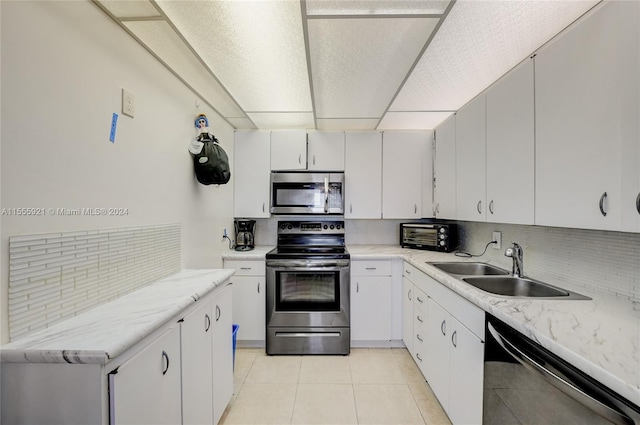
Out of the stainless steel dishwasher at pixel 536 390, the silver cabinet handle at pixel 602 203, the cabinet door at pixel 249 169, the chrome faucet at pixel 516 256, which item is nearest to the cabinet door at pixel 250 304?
the cabinet door at pixel 249 169

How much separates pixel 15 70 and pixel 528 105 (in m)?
2.18

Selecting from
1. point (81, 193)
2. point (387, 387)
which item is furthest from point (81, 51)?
point (387, 387)

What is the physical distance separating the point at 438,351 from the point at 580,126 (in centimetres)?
149

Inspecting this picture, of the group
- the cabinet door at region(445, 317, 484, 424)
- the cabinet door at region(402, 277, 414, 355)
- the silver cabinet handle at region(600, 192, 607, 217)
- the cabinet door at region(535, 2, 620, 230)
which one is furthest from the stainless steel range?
the silver cabinet handle at region(600, 192, 607, 217)

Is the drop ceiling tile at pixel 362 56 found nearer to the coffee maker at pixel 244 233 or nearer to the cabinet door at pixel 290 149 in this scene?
the cabinet door at pixel 290 149

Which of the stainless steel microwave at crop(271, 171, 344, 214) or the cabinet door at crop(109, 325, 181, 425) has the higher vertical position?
the stainless steel microwave at crop(271, 171, 344, 214)

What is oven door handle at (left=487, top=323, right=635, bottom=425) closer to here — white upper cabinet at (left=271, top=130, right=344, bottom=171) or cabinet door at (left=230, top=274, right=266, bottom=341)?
cabinet door at (left=230, top=274, right=266, bottom=341)

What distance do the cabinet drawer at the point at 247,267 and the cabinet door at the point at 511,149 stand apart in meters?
1.96

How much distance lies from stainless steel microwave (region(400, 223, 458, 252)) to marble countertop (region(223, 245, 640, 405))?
1.18 meters

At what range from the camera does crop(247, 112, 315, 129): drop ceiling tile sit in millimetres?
2430

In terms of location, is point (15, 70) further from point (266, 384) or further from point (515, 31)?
point (266, 384)

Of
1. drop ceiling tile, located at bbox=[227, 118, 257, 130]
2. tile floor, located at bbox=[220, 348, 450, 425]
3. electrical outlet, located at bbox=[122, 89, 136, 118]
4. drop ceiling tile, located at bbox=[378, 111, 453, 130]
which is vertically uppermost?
drop ceiling tile, located at bbox=[378, 111, 453, 130]

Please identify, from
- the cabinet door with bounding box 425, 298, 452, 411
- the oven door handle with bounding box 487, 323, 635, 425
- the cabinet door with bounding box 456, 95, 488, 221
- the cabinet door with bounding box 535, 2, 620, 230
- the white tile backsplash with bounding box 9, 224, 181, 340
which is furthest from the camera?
the cabinet door with bounding box 456, 95, 488, 221

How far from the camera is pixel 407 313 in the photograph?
238cm
